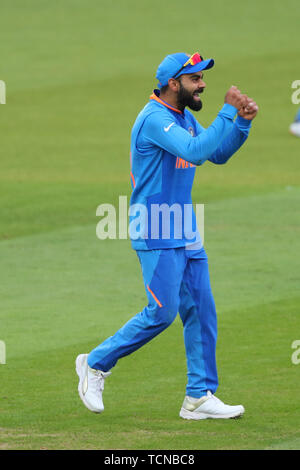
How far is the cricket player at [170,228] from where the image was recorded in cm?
749

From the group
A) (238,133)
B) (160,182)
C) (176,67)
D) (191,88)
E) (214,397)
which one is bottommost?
(214,397)

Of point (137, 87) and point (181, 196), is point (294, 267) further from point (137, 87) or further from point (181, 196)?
point (137, 87)

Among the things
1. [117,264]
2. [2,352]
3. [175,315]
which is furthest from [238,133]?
[117,264]

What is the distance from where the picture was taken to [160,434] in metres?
7.21

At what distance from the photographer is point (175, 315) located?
24.9 feet

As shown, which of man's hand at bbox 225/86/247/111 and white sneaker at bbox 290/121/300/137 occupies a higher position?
white sneaker at bbox 290/121/300/137

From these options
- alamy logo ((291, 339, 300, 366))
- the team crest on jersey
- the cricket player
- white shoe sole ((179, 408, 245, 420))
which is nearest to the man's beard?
the cricket player

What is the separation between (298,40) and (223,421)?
125ft

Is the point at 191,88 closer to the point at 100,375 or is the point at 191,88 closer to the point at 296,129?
the point at 100,375

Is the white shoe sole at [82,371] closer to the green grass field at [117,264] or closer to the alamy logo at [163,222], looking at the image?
the green grass field at [117,264]

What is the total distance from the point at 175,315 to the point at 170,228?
1.86 ft

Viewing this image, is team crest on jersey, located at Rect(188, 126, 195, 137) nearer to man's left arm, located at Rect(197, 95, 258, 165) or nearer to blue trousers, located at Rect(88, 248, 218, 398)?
man's left arm, located at Rect(197, 95, 258, 165)

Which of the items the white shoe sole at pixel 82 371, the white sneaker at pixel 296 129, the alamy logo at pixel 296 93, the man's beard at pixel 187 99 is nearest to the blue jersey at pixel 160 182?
the man's beard at pixel 187 99

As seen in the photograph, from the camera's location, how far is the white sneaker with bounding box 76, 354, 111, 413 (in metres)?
7.63
